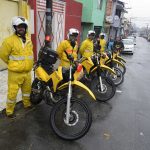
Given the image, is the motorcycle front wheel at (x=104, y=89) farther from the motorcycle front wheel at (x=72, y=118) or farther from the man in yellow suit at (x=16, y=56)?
the man in yellow suit at (x=16, y=56)

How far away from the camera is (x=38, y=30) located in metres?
10.9

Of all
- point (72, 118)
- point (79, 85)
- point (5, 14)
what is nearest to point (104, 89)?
point (79, 85)

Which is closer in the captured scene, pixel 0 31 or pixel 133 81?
pixel 0 31

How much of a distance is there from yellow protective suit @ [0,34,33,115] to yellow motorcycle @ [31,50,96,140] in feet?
1.20

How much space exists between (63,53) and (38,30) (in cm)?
518

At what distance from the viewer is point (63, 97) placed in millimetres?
4449

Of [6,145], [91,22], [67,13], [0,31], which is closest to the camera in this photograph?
[6,145]

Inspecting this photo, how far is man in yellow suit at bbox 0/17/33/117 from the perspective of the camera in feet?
14.5

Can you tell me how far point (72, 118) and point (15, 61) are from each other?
62.3 inches

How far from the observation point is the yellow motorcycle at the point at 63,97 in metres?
4.14

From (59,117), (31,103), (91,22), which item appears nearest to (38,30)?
(31,103)

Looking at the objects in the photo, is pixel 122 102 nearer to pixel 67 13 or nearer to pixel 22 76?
pixel 22 76

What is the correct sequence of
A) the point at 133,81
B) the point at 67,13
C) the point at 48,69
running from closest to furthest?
the point at 48,69 < the point at 133,81 < the point at 67,13

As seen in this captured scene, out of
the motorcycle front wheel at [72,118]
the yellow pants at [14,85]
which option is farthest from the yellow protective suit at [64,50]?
the motorcycle front wheel at [72,118]
